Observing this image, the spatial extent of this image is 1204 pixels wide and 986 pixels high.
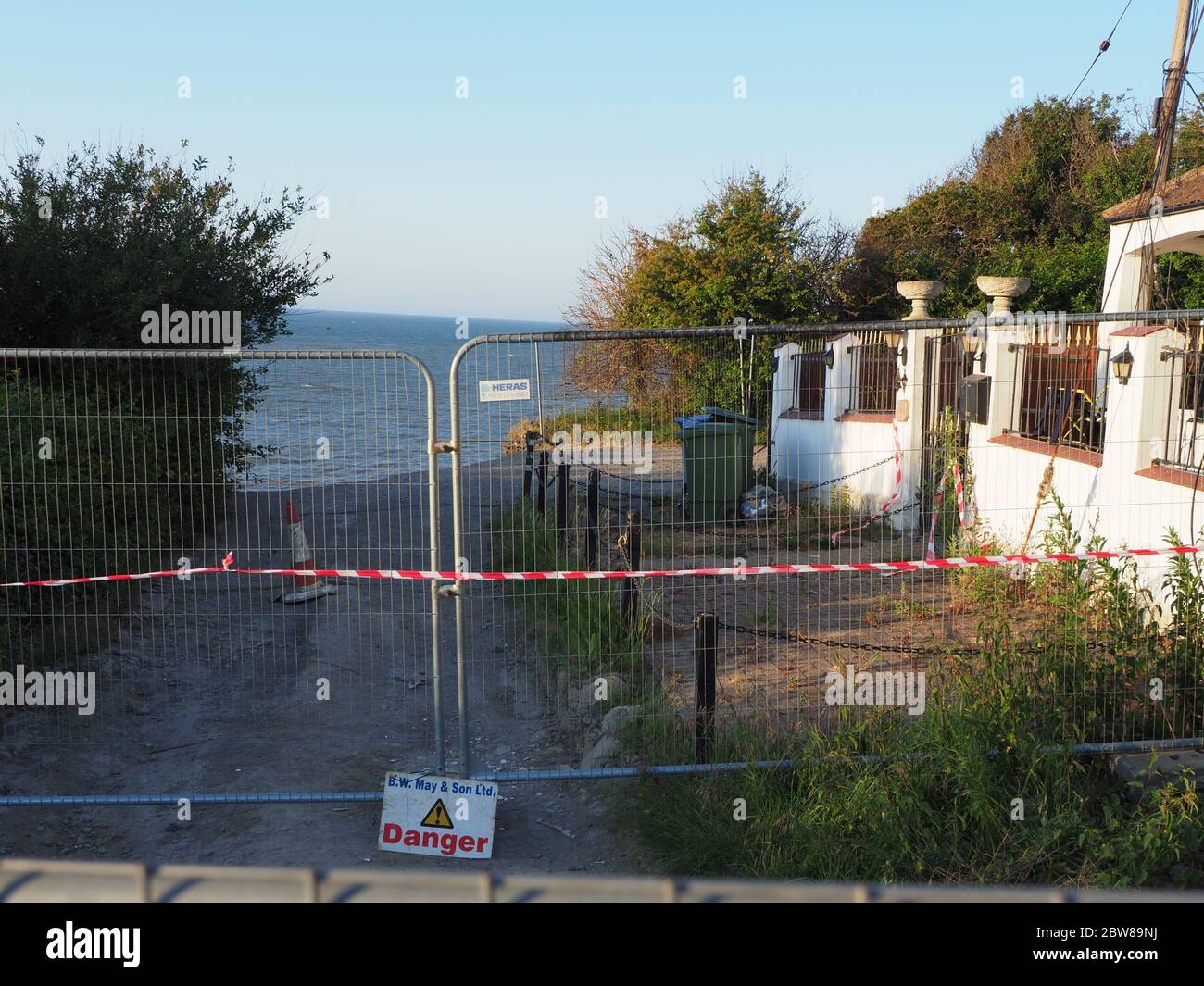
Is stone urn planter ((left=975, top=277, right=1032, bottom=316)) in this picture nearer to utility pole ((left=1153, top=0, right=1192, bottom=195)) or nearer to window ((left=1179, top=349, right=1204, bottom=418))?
utility pole ((left=1153, top=0, right=1192, bottom=195))

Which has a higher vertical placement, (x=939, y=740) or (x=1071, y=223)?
(x=1071, y=223)

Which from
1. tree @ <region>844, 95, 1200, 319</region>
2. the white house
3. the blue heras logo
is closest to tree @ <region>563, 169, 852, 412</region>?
tree @ <region>844, 95, 1200, 319</region>

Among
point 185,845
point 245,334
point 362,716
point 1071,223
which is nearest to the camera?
point 185,845

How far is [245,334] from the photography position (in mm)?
13820

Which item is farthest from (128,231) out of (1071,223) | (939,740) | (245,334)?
(1071,223)

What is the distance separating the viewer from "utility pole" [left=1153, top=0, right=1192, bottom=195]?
1015cm

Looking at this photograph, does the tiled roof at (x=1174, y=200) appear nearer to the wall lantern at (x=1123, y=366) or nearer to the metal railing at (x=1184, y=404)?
the metal railing at (x=1184, y=404)

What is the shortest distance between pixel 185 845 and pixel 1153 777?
468 centimetres

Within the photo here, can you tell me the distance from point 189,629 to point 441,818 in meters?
4.05

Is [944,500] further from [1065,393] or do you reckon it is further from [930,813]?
[930,813]

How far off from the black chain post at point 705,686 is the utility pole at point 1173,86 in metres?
7.98

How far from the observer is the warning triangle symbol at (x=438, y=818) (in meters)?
5.20
